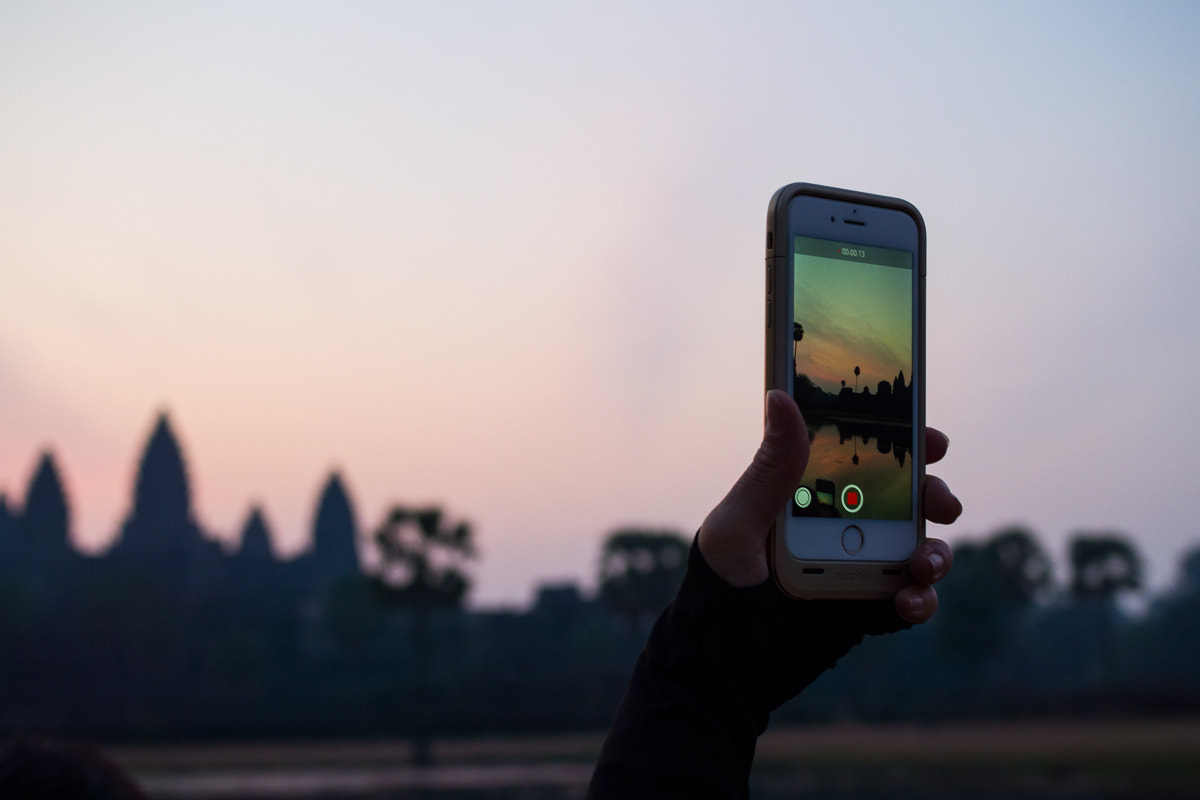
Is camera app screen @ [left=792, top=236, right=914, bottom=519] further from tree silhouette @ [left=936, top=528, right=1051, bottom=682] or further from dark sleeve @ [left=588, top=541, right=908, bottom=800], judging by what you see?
tree silhouette @ [left=936, top=528, right=1051, bottom=682]

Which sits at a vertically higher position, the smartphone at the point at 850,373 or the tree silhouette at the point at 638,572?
the smartphone at the point at 850,373

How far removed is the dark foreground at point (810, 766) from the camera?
3319cm

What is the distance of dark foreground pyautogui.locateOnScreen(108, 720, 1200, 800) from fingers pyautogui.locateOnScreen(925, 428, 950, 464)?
100 ft

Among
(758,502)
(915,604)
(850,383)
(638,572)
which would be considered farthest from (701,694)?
(638,572)

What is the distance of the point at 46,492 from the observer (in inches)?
6265

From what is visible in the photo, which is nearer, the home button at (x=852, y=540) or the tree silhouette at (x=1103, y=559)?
the home button at (x=852, y=540)

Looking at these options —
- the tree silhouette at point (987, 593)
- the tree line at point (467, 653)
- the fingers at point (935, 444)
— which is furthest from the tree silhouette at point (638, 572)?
the fingers at point (935, 444)

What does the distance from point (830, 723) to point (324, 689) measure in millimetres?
37670

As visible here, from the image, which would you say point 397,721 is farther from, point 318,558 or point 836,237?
point 318,558

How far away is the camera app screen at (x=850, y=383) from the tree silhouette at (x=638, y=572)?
68385 mm

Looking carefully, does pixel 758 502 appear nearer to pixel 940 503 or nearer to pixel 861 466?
pixel 861 466

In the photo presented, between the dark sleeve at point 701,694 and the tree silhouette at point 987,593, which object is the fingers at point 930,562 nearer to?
the dark sleeve at point 701,694

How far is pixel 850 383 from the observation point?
238 centimetres

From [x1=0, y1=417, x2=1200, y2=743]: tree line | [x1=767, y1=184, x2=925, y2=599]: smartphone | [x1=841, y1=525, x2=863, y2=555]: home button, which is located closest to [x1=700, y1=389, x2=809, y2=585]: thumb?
[x1=767, y1=184, x2=925, y2=599]: smartphone
